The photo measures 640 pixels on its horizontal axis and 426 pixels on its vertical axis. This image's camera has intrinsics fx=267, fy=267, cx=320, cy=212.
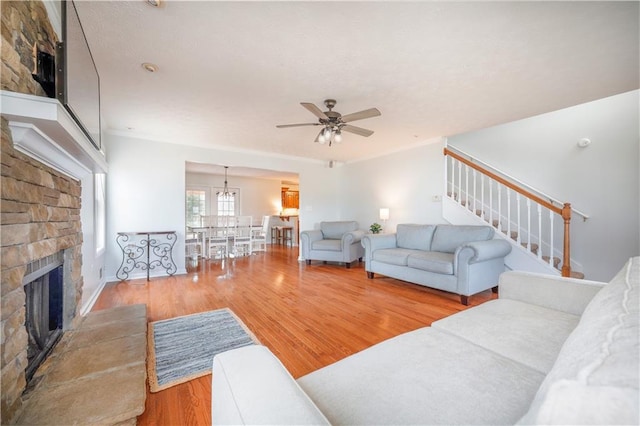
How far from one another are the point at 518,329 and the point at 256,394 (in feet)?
4.30

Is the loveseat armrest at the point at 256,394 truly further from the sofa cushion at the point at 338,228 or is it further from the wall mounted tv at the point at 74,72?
the sofa cushion at the point at 338,228

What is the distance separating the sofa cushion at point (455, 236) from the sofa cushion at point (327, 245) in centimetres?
177

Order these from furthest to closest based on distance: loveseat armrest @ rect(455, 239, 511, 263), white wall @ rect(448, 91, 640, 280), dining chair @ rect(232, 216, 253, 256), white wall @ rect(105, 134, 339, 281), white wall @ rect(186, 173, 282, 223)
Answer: white wall @ rect(186, 173, 282, 223) < dining chair @ rect(232, 216, 253, 256) < white wall @ rect(105, 134, 339, 281) < white wall @ rect(448, 91, 640, 280) < loveseat armrest @ rect(455, 239, 511, 263)

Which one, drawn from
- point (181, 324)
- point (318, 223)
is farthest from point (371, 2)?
point (318, 223)

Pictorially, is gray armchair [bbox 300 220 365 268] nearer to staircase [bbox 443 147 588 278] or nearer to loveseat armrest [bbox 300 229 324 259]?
loveseat armrest [bbox 300 229 324 259]

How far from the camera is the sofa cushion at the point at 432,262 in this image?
126 inches

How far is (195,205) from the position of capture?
7.94 metres

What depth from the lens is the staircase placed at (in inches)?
136

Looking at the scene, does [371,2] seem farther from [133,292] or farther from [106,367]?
[133,292]

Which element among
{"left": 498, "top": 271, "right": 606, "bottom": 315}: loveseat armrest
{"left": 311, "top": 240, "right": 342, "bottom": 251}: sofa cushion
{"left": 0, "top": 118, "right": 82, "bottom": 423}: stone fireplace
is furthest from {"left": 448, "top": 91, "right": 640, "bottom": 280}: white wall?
{"left": 0, "top": 118, "right": 82, "bottom": 423}: stone fireplace

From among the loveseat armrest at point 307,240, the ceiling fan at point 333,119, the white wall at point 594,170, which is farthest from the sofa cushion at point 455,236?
the loveseat armrest at point 307,240


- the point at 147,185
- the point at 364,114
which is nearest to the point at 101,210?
the point at 147,185

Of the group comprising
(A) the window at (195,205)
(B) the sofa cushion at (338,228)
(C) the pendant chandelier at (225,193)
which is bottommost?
(B) the sofa cushion at (338,228)

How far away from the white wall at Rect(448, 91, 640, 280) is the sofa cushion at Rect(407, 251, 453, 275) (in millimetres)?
2266
